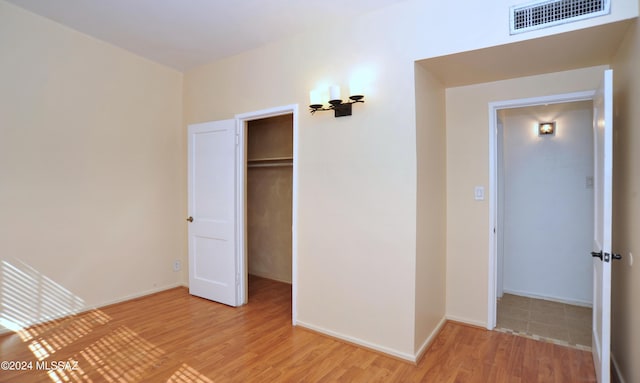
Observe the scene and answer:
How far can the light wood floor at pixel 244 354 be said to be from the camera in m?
2.31

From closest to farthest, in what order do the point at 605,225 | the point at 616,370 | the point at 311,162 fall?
the point at 605,225, the point at 616,370, the point at 311,162

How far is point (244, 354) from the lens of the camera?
2604mm

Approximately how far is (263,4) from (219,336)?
2.89 m

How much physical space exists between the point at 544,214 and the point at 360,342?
276cm

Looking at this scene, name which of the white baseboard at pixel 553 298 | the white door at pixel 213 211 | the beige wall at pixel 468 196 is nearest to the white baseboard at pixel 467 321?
the beige wall at pixel 468 196

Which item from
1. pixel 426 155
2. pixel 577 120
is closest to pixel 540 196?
pixel 577 120

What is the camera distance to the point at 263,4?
269 centimetres

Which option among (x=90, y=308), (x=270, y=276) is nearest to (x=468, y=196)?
(x=270, y=276)

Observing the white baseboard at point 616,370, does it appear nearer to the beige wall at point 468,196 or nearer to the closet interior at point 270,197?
the beige wall at point 468,196

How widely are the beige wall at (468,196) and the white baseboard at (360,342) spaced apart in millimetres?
1008

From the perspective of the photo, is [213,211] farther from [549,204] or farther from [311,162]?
[549,204]

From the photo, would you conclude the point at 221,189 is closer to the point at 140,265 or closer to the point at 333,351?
the point at 140,265

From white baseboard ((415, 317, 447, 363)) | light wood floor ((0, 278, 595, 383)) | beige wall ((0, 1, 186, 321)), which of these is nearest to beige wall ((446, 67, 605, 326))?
white baseboard ((415, 317, 447, 363))

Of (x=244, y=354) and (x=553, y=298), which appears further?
(x=553, y=298)
